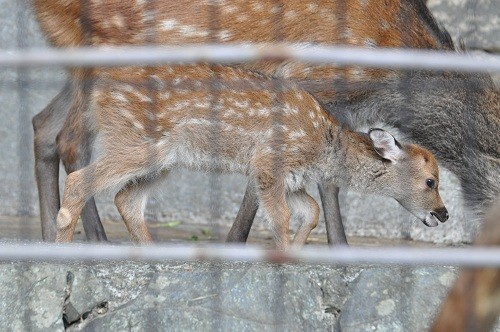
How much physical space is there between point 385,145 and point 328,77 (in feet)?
1.06

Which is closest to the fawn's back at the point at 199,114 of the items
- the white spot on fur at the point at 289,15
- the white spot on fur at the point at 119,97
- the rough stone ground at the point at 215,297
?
the white spot on fur at the point at 119,97

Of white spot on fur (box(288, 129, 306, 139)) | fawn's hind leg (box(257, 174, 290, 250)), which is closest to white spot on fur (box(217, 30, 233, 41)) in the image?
white spot on fur (box(288, 129, 306, 139))

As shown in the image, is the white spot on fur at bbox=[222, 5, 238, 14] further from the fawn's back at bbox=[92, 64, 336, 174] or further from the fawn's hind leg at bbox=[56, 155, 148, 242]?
the fawn's hind leg at bbox=[56, 155, 148, 242]

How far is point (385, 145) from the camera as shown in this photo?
143 inches

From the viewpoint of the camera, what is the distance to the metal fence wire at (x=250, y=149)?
286cm

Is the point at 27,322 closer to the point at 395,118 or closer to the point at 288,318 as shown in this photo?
the point at 288,318

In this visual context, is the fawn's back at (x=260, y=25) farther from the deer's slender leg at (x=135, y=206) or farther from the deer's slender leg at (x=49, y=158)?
the deer's slender leg at (x=135, y=206)

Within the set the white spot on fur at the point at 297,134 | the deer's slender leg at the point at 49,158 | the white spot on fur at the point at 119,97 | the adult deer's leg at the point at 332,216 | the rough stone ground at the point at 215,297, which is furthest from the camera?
the adult deer's leg at the point at 332,216

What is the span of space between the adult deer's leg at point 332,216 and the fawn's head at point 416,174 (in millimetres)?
296

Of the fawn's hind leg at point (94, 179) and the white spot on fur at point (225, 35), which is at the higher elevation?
the white spot on fur at point (225, 35)

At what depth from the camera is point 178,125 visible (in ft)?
11.0

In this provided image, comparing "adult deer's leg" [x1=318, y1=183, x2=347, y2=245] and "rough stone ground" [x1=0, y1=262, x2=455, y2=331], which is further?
"adult deer's leg" [x1=318, y1=183, x2=347, y2=245]

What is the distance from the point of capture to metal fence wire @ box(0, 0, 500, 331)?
9.37 ft

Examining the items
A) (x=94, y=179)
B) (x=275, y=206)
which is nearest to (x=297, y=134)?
(x=275, y=206)
